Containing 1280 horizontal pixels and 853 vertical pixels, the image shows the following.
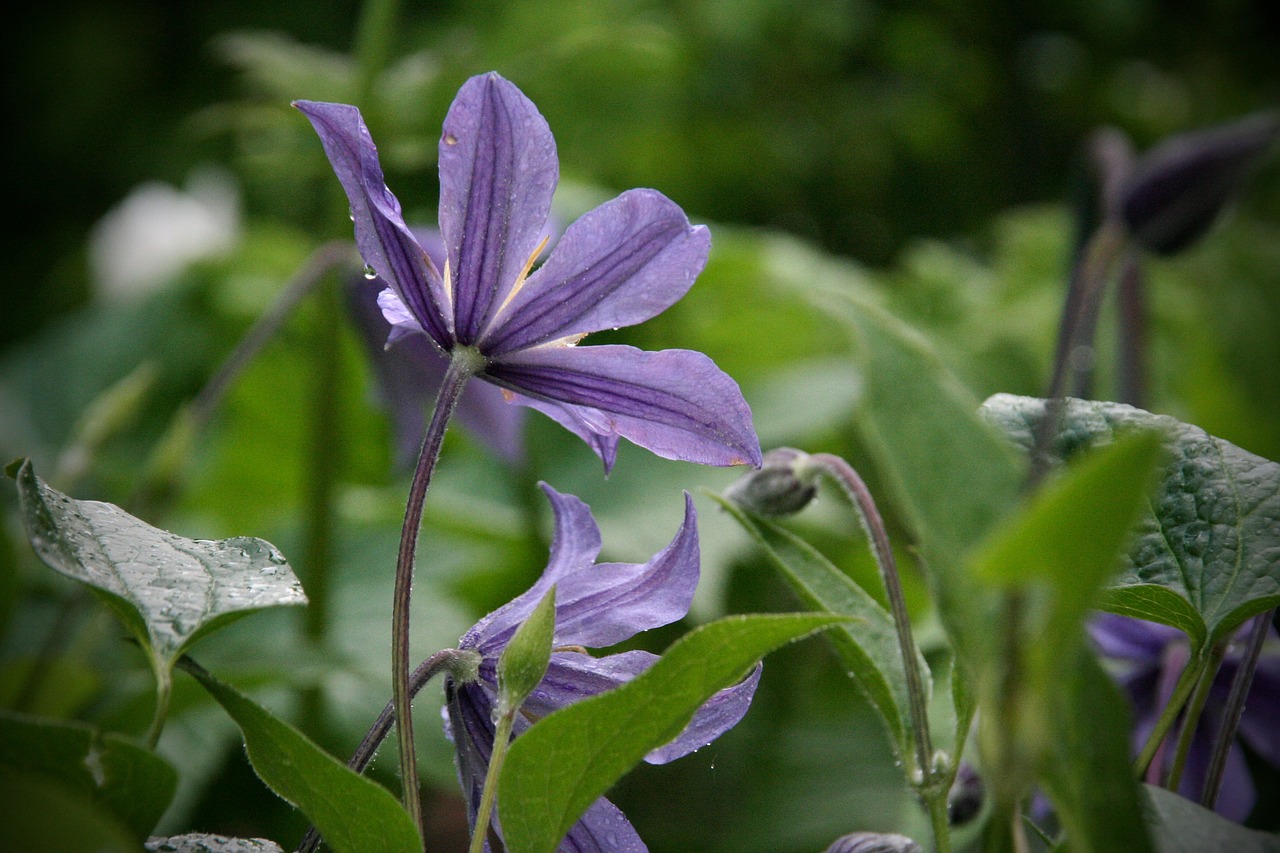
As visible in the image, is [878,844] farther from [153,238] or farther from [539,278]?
[153,238]

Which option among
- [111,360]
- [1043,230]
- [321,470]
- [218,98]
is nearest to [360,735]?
[321,470]

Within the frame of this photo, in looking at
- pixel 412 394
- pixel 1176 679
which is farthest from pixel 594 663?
pixel 412 394

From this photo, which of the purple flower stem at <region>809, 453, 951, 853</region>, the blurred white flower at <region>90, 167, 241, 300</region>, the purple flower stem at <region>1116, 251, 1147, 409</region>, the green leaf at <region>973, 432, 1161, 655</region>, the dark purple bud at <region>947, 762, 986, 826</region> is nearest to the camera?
the green leaf at <region>973, 432, 1161, 655</region>

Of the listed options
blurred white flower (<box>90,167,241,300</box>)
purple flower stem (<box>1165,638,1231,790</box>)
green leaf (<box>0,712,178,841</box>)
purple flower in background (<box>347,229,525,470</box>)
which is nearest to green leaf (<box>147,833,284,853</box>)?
green leaf (<box>0,712,178,841</box>)

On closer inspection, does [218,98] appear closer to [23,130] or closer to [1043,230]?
[23,130]

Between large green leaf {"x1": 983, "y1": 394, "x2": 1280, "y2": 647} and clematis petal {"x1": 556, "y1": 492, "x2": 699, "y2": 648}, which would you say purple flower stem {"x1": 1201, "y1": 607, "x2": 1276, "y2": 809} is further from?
clematis petal {"x1": 556, "y1": 492, "x2": 699, "y2": 648}
